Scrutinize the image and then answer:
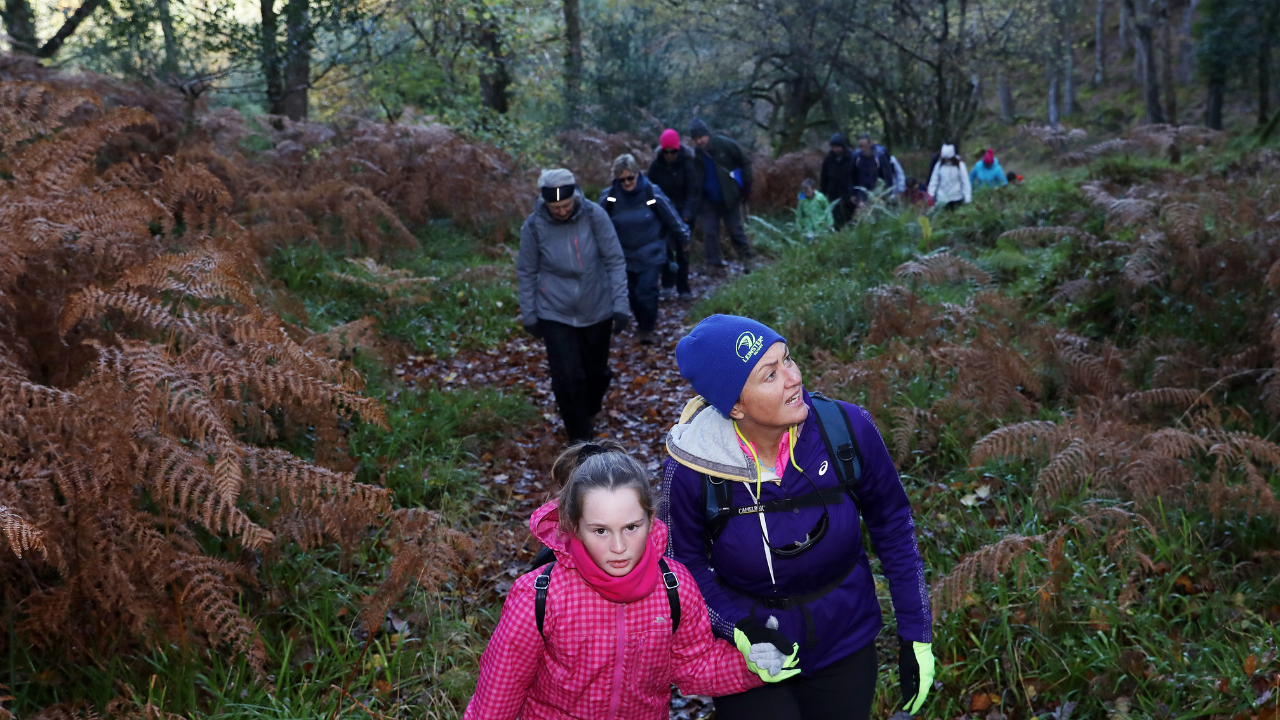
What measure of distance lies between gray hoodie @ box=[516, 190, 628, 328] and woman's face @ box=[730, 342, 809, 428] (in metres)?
4.02

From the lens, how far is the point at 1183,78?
98.8 ft

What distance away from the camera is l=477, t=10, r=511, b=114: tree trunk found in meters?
17.0

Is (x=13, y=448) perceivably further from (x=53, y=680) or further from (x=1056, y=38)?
(x=1056, y=38)

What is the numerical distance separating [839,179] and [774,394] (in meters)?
13.1

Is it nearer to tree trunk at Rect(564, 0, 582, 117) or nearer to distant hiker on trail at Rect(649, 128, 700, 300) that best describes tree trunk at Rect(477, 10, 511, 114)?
tree trunk at Rect(564, 0, 582, 117)

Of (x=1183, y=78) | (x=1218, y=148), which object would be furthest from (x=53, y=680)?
(x=1183, y=78)

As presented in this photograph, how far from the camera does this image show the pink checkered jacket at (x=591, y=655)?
2.47 metres

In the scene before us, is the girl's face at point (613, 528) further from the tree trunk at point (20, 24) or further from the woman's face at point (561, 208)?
the tree trunk at point (20, 24)

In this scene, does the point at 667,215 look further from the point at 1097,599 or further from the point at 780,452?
the point at 780,452

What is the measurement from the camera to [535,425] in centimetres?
746

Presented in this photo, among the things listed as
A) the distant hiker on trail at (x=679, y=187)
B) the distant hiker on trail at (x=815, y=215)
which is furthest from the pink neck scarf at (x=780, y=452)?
the distant hiker on trail at (x=815, y=215)

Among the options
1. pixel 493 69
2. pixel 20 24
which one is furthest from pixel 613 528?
pixel 493 69

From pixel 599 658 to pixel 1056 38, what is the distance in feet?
97.5

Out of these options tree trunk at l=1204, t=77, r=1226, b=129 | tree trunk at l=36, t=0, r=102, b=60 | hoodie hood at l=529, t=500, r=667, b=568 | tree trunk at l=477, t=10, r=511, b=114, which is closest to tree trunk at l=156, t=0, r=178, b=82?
tree trunk at l=36, t=0, r=102, b=60
